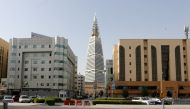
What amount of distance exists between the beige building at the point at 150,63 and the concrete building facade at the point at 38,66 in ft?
69.0

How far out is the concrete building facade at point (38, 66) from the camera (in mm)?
108750

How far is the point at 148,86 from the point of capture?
114 meters

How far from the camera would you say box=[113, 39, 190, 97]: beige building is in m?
114

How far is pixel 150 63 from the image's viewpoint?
115m

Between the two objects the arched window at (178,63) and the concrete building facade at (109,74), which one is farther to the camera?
the concrete building facade at (109,74)

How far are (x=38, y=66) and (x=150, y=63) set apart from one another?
40.2 metres

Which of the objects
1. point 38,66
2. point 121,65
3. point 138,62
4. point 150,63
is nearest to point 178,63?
point 150,63

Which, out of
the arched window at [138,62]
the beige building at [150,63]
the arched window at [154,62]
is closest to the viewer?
the beige building at [150,63]

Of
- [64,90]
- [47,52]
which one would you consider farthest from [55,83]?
[47,52]

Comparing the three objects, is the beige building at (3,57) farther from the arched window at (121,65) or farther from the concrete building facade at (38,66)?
the arched window at (121,65)

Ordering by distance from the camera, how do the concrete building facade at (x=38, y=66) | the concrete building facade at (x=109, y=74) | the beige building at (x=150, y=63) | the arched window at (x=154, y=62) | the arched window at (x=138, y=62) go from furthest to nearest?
the concrete building facade at (x=109, y=74), the arched window at (x=138, y=62), the arched window at (x=154, y=62), the beige building at (x=150, y=63), the concrete building facade at (x=38, y=66)

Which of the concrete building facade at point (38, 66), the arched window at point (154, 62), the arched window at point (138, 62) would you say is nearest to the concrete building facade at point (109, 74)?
the arched window at point (138, 62)

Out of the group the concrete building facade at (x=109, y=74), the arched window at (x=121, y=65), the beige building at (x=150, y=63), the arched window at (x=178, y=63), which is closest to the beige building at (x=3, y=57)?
the concrete building facade at (x=109, y=74)

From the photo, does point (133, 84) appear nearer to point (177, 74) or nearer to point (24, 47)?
point (177, 74)
